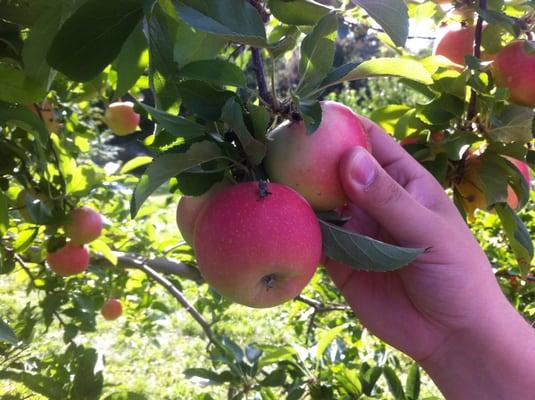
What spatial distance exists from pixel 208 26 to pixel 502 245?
1873 mm

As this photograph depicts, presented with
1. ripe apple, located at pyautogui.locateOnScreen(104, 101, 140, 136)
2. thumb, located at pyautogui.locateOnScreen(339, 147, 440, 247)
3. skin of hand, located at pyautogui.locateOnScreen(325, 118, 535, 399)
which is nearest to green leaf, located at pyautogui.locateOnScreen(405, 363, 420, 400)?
skin of hand, located at pyautogui.locateOnScreen(325, 118, 535, 399)

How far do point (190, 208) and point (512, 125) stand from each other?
70cm

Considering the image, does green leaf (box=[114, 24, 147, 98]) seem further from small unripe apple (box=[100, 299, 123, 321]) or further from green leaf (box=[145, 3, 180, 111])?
small unripe apple (box=[100, 299, 123, 321])

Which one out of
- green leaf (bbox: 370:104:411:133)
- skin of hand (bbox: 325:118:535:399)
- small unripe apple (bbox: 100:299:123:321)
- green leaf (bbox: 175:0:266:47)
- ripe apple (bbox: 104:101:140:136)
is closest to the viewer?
green leaf (bbox: 175:0:266:47)

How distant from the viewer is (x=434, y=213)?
3.23 ft

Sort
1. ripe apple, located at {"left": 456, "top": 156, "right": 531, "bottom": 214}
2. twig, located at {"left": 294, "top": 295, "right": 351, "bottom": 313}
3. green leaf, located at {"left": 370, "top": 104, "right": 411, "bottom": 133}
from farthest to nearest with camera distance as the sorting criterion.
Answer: twig, located at {"left": 294, "top": 295, "right": 351, "bottom": 313} < green leaf, located at {"left": 370, "top": 104, "right": 411, "bottom": 133} < ripe apple, located at {"left": 456, "top": 156, "right": 531, "bottom": 214}

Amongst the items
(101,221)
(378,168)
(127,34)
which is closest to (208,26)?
(127,34)

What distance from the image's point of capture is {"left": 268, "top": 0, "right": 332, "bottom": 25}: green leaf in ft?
2.58

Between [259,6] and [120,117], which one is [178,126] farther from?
[120,117]

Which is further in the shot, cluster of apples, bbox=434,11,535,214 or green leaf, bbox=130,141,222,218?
cluster of apples, bbox=434,11,535,214

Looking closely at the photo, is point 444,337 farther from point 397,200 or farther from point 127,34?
point 127,34

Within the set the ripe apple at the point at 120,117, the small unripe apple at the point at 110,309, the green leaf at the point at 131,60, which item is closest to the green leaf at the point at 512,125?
the green leaf at the point at 131,60

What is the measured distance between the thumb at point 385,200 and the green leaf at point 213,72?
0.74 ft

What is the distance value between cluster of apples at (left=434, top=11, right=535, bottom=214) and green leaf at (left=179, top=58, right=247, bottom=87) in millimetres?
625
